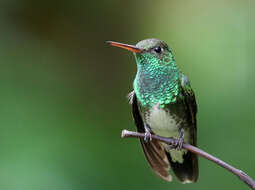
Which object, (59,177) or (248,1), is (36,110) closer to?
(59,177)

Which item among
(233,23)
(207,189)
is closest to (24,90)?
(207,189)

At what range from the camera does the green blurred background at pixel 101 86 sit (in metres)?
3.02

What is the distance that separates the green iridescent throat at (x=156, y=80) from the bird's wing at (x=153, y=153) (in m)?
0.17

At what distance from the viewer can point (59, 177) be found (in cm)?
296

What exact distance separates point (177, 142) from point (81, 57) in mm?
1782

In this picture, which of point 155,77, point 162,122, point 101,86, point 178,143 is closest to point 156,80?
point 155,77

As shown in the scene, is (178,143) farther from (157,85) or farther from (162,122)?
(157,85)

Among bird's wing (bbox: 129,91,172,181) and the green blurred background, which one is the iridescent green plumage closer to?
bird's wing (bbox: 129,91,172,181)

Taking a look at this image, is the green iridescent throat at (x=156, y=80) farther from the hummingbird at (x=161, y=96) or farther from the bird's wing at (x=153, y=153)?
the bird's wing at (x=153, y=153)

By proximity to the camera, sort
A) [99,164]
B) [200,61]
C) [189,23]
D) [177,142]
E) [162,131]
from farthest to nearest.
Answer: [189,23], [200,61], [99,164], [162,131], [177,142]

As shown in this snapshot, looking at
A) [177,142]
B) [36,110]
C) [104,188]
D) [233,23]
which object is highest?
[233,23]

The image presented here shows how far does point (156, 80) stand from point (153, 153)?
0.59m

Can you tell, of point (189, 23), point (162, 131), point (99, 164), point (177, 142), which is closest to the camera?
point (177, 142)

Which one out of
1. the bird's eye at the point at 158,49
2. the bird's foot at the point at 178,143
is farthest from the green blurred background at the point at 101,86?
the bird's eye at the point at 158,49
